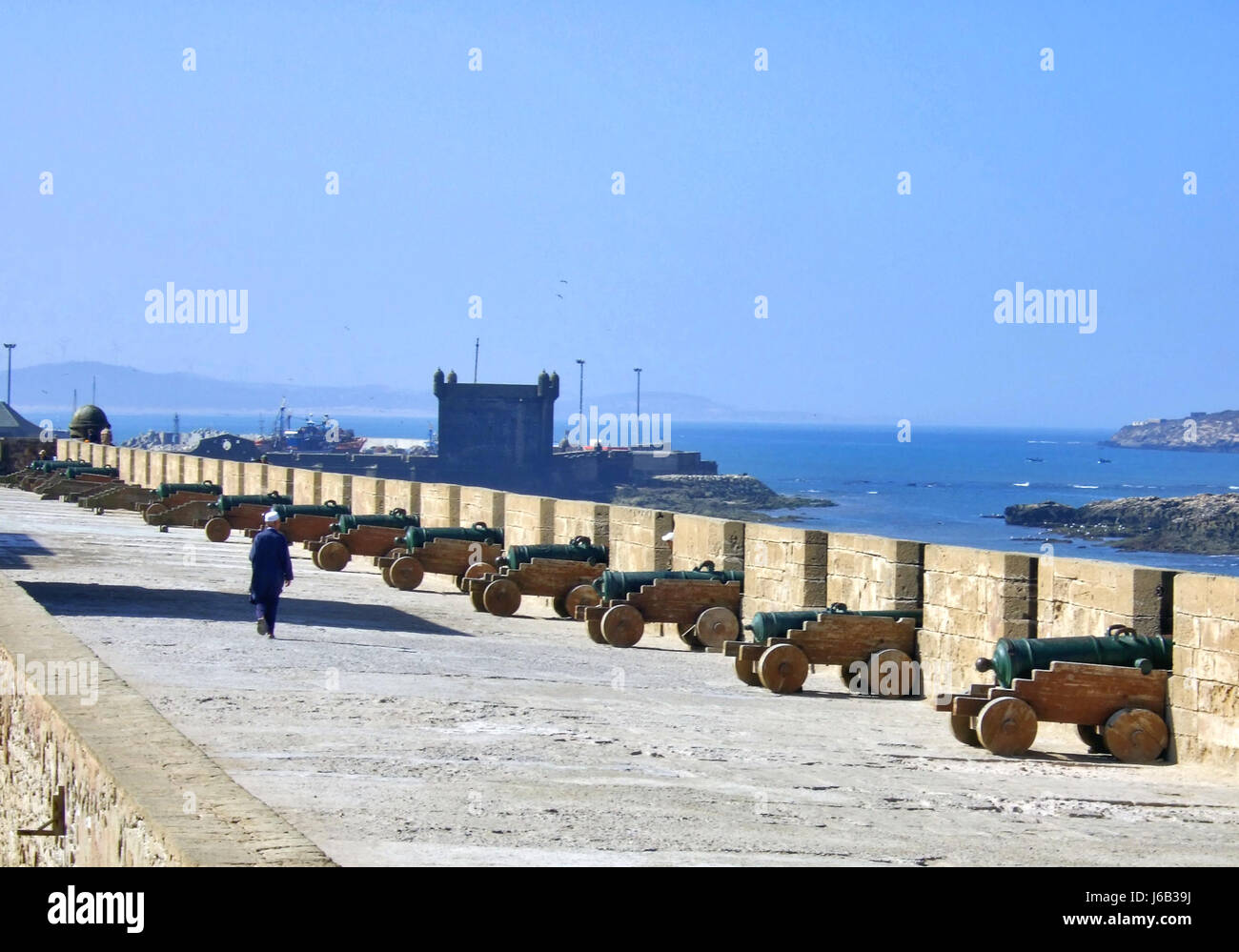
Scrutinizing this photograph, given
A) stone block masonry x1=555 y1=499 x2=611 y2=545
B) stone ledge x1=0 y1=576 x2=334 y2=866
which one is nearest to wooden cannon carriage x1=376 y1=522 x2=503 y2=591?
stone block masonry x1=555 y1=499 x2=611 y2=545

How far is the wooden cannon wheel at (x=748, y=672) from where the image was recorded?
1217cm

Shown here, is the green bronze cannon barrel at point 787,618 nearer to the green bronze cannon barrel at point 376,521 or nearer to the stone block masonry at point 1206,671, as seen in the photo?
the stone block masonry at point 1206,671

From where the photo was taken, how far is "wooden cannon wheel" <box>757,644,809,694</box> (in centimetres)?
1190

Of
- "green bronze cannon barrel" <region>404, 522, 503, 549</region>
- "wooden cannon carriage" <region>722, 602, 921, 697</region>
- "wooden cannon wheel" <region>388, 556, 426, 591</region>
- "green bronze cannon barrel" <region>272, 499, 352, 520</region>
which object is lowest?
"wooden cannon carriage" <region>722, 602, 921, 697</region>

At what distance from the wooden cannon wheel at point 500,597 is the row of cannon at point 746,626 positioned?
0.04 ft

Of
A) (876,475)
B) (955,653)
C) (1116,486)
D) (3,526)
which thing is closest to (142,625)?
(955,653)

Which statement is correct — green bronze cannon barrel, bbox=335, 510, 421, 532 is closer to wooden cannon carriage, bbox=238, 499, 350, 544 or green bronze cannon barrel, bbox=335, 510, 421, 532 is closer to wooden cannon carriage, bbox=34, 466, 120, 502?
wooden cannon carriage, bbox=238, 499, 350, 544

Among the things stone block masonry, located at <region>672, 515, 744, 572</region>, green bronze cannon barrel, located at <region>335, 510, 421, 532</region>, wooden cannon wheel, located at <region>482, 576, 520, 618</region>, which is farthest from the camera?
green bronze cannon barrel, located at <region>335, 510, 421, 532</region>

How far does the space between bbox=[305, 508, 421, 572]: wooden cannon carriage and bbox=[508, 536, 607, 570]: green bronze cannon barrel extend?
3.33 metres

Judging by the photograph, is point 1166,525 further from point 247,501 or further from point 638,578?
point 638,578

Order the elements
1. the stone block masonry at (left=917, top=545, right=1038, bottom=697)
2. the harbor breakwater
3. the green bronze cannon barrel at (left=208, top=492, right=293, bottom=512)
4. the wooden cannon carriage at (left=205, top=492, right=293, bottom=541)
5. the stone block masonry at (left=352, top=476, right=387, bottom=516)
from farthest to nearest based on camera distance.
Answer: the green bronze cannon barrel at (left=208, top=492, right=293, bottom=512) < the wooden cannon carriage at (left=205, top=492, right=293, bottom=541) < the stone block masonry at (left=352, top=476, right=387, bottom=516) < the stone block masonry at (left=917, top=545, right=1038, bottom=697) < the harbor breakwater

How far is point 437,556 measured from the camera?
1762 cm

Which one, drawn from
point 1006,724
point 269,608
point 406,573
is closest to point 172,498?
point 406,573

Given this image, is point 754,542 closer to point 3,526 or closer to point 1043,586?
point 1043,586
